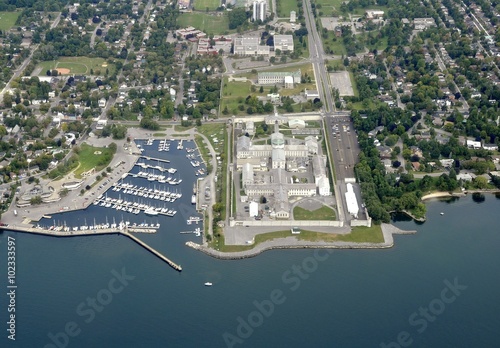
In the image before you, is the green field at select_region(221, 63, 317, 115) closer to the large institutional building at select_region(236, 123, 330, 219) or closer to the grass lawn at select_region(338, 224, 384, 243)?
the large institutional building at select_region(236, 123, 330, 219)

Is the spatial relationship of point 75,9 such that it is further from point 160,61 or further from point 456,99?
point 456,99

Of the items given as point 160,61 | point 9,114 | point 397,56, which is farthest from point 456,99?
point 9,114

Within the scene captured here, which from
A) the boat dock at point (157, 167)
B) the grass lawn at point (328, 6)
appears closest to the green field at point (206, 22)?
the grass lawn at point (328, 6)

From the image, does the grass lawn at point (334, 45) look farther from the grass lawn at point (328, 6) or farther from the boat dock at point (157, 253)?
the boat dock at point (157, 253)

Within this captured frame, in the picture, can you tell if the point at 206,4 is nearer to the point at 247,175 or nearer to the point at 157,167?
the point at 157,167

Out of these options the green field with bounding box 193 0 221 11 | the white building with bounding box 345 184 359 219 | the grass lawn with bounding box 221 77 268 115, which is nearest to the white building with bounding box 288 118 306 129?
the grass lawn with bounding box 221 77 268 115

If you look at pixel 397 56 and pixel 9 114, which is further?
pixel 397 56

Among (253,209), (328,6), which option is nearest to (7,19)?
(328,6)
